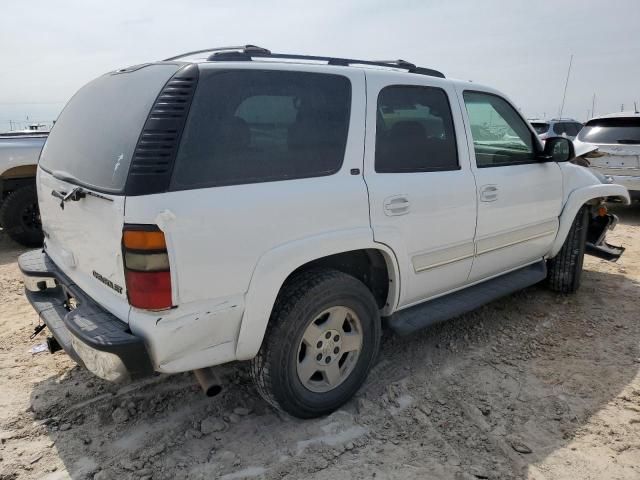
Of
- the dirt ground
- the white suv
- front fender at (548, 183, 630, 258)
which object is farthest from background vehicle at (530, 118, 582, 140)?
the white suv

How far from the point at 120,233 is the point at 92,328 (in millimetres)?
487

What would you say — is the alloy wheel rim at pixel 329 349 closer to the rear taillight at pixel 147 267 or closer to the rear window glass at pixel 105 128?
the rear taillight at pixel 147 267

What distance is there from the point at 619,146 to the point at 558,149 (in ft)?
16.1

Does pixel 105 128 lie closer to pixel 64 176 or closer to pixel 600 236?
pixel 64 176

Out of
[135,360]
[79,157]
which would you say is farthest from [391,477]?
[79,157]

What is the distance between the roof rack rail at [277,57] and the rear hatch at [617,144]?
18.1 feet

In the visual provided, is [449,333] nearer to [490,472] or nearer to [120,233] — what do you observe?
[490,472]

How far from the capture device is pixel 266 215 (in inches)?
91.3

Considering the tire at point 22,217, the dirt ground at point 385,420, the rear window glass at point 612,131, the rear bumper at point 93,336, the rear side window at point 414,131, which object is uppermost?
the rear side window at point 414,131

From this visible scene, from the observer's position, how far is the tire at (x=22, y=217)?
6.38m

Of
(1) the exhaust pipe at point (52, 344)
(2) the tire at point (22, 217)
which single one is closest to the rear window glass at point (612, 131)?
(1) the exhaust pipe at point (52, 344)

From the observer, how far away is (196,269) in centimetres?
216

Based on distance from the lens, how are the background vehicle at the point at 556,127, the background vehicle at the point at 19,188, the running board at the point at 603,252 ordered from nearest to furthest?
the running board at the point at 603,252, the background vehicle at the point at 19,188, the background vehicle at the point at 556,127

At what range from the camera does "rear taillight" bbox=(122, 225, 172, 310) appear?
2070 millimetres
